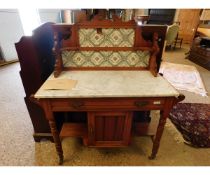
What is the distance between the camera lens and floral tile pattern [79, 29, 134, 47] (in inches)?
51.9

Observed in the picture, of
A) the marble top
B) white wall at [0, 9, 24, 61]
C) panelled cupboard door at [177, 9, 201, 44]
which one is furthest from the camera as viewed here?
panelled cupboard door at [177, 9, 201, 44]

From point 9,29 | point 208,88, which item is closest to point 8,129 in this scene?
point 9,29

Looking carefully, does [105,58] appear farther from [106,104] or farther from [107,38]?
[106,104]

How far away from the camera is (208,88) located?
9.46ft

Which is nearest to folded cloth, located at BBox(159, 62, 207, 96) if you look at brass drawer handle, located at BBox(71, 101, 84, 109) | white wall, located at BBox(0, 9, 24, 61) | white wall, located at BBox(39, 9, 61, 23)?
brass drawer handle, located at BBox(71, 101, 84, 109)

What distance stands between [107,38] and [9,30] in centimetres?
343

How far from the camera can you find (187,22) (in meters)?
6.43

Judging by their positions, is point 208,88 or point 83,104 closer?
point 83,104

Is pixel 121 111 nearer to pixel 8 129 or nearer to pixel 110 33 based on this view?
pixel 110 33

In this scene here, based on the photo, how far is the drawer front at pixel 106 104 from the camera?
3.64 ft

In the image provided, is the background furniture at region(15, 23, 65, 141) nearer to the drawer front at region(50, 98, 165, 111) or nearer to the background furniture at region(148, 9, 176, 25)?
the drawer front at region(50, 98, 165, 111)

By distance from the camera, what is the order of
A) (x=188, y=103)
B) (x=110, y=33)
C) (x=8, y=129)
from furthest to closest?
(x=188, y=103), (x=8, y=129), (x=110, y=33)

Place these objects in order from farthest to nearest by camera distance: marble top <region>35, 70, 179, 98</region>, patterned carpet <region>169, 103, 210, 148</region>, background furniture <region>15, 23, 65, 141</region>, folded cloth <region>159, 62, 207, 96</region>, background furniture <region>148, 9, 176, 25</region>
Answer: background furniture <region>148, 9, 176, 25</region> → folded cloth <region>159, 62, 207, 96</region> → patterned carpet <region>169, 103, 210, 148</region> → background furniture <region>15, 23, 65, 141</region> → marble top <region>35, 70, 179, 98</region>

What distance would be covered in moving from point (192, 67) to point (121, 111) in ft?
11.2
